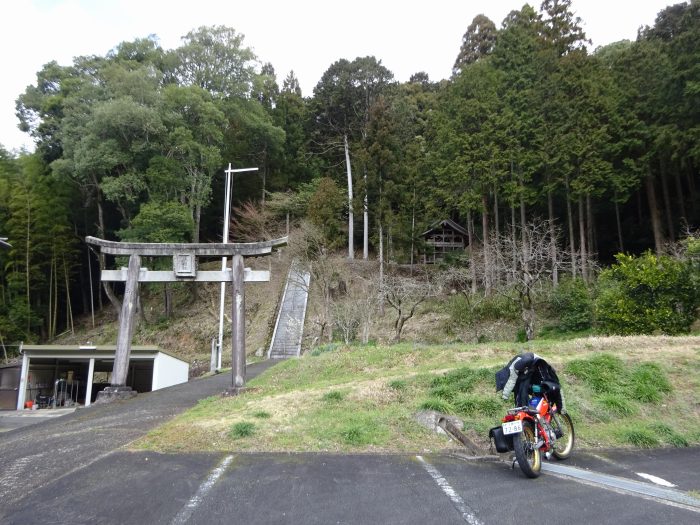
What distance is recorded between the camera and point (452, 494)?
3.55 m

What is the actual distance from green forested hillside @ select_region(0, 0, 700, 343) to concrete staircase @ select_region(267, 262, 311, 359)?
191cm

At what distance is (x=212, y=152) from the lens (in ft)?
70.2

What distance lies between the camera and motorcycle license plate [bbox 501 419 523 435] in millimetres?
3812

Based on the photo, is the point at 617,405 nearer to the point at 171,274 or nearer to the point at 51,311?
the point at 171,274

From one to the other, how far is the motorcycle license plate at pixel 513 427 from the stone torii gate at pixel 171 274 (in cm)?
578

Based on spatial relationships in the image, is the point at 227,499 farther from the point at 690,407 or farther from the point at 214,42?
the point at 214,42

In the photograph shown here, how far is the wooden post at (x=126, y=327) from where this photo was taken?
29.8 feet

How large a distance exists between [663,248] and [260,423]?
1501cm

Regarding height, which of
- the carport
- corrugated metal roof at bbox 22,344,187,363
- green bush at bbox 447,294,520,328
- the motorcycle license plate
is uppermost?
green bush at bbox 447,294,520,328

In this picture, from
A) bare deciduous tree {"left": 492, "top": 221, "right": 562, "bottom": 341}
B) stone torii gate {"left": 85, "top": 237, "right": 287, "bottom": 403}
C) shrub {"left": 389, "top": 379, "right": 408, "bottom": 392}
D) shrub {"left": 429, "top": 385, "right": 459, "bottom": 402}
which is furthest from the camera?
bare deciduous tree {"left": 492, "top": 221, "right": 562, "bottom": 341}

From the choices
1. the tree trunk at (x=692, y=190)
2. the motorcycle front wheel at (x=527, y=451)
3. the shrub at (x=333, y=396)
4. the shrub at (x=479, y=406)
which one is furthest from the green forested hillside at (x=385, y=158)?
the motorcycle front wheel at (x=527, y=451)

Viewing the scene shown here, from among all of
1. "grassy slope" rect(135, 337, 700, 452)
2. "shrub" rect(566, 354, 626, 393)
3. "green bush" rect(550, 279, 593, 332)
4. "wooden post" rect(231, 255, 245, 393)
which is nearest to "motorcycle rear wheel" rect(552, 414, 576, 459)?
"grassy slope" rect(135, 337, 700, 452)

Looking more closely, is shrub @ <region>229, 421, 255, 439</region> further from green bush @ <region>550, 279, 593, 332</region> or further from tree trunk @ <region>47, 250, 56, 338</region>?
tree trunk @ <region>47, 250, 56, 338</region>

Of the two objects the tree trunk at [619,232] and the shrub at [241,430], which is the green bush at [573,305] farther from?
the shrub at [241,430]
